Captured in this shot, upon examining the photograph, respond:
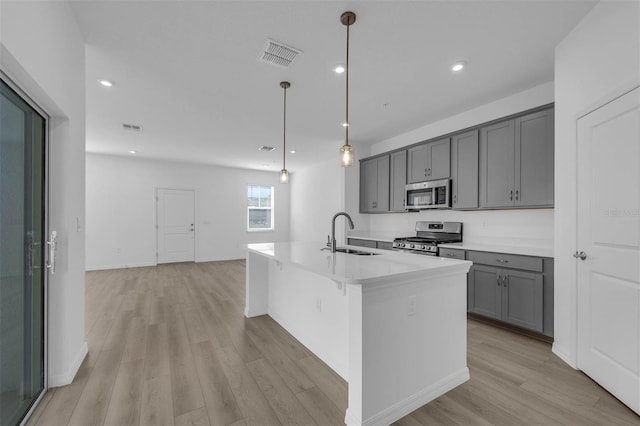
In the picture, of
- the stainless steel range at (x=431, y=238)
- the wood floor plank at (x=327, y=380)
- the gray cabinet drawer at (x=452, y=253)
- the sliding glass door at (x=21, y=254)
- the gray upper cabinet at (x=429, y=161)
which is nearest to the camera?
the sliding glass door at (x=21, y=254)

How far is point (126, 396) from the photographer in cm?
193

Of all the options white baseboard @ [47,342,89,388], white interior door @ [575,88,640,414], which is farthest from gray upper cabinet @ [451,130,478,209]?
white baseboard @ [47,342,89,388]

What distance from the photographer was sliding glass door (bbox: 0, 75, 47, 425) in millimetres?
1525

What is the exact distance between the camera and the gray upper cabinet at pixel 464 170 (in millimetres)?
3691

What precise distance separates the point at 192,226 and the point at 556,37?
305 inches

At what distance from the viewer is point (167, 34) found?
2293 mm

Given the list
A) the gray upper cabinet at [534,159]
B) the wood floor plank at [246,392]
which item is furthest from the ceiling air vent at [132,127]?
the gray upper cabinet at [534,159]

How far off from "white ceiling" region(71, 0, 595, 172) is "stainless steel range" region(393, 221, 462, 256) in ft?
5.49

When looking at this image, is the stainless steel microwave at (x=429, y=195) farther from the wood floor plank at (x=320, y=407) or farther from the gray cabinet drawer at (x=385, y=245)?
the wood floor plank at (x=320, y=407)

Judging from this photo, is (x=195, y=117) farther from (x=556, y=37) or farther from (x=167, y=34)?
(x=556, y=37)

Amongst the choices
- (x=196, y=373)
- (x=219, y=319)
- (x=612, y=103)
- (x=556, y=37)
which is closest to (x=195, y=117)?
(x=219, y=319)

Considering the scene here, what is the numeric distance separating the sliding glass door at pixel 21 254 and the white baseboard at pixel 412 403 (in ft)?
6.27

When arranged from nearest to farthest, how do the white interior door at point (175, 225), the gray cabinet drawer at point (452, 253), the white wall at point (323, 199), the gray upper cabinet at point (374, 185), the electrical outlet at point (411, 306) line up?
1. the electrical outlet at point (411, 306)
2. the gray cabinet drawer at point (452, 253)
3. the gray upper cabinet at point (374, 185)
4. the white wall at point (323, 199)
5. the white interior door at point (175, 225)

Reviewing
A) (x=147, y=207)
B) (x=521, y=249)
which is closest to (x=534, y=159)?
(x=521, y=249)
